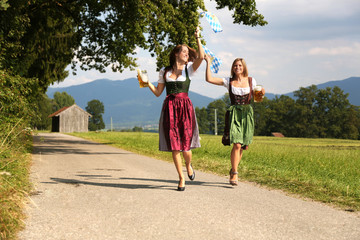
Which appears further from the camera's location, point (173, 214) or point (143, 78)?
point (143, 78)

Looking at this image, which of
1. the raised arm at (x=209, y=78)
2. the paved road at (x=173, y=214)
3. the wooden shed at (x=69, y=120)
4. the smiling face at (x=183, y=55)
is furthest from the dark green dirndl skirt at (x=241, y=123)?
the wooden shed at (x=69, y=120)

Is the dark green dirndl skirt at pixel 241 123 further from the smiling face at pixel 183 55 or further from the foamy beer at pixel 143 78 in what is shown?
the foamy beer at pixel 143 78

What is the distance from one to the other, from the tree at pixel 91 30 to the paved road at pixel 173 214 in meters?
4.33

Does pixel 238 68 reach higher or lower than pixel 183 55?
lower

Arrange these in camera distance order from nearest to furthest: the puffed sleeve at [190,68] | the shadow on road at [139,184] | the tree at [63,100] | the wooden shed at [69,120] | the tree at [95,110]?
1. the puffed sleeve at [190,68]
2. the shadow on road at [139,184]
3. the wooden shed at [69,120]
4. the tree at [63,100]
5. the tree at [95,110]

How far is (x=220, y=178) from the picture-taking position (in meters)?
7.25

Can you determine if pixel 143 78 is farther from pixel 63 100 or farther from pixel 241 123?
pixel 63 100

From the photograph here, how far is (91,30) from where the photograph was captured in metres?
18.6

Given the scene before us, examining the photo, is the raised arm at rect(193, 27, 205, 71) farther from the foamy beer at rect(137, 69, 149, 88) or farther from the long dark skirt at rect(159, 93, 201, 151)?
the foamy beer at rect(137, 69, 149, 88)

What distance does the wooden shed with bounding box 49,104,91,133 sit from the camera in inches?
2844

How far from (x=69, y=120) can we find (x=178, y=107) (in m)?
70.9

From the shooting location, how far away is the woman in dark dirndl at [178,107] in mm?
5809

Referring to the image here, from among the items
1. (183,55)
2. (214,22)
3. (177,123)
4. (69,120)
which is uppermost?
(214,22)

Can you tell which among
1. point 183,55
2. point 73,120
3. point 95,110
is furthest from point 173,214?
point 95,110
